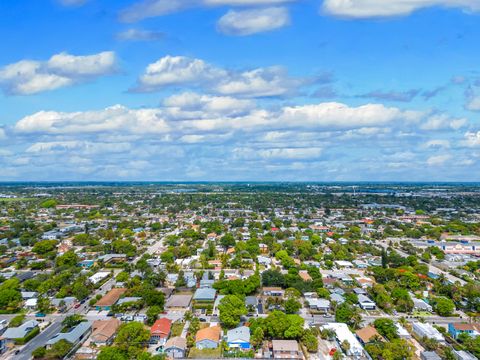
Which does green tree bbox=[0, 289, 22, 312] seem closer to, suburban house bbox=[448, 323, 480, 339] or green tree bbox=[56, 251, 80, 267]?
green tree bbox=[56, 251, 80, 267]

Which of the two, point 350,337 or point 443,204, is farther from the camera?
point 443,204

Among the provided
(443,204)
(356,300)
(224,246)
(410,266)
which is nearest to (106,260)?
(224,246)

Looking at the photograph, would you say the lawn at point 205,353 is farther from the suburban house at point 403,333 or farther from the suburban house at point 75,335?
the suburban house at point 403,333

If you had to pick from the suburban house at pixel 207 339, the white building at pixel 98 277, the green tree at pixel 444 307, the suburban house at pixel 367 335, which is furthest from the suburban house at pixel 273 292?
the white building at pixel 98 277

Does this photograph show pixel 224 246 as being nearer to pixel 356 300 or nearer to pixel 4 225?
pixel 356 300

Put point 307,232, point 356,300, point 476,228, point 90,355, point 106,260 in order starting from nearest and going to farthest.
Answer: point 90,355 → point 356,300 → point 106,260 → point 307,232 → point 476,228

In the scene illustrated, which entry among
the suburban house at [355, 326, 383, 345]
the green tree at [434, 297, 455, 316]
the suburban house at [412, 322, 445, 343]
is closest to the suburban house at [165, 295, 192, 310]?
the suburban house at [355, 326, 383, 345]
